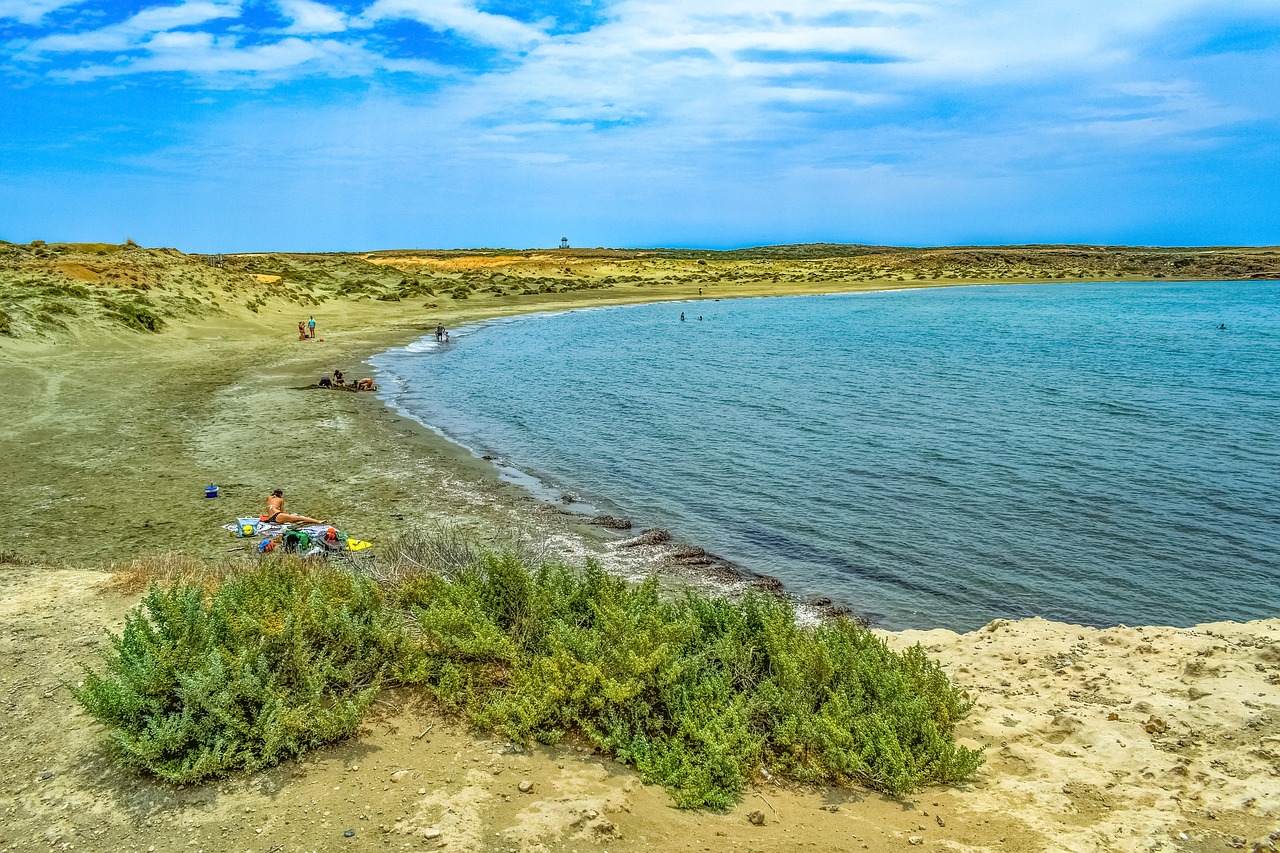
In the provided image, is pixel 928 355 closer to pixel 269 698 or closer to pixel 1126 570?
pixel 1126 570

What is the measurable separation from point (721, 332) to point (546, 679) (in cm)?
4276

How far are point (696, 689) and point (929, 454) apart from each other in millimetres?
13235

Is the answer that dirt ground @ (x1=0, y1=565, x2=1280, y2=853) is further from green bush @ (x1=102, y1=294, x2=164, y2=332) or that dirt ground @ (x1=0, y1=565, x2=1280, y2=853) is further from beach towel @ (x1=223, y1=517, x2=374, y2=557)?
green bush @ (x1=102, y1=294, x2=164, y2=332)

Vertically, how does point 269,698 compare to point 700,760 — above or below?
above

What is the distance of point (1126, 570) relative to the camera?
38.0 feet

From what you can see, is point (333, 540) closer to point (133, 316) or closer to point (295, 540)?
point (295, 540)

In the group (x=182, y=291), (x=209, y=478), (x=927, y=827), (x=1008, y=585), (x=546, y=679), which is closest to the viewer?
(x=927, y=827)

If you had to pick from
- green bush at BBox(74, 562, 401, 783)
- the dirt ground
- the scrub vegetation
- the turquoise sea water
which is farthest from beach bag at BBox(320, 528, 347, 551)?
the turquoise sea water

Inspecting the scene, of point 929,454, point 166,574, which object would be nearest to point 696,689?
point 166,574

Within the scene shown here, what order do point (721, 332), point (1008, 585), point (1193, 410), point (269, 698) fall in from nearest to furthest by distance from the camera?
point (269, 698) < point (1008, 585) < point (1193, 410) < point (721, 332)

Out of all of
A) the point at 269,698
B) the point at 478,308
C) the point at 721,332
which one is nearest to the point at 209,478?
the point at 269,698

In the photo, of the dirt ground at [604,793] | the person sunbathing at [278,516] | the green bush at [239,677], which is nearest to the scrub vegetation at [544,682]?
the green bush at [239,677]

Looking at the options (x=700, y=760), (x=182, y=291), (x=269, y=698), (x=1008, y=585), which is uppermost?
(x=182, y=291)

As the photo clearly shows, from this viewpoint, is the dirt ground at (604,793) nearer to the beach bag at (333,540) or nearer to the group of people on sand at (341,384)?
the beach bag at (333,540)
